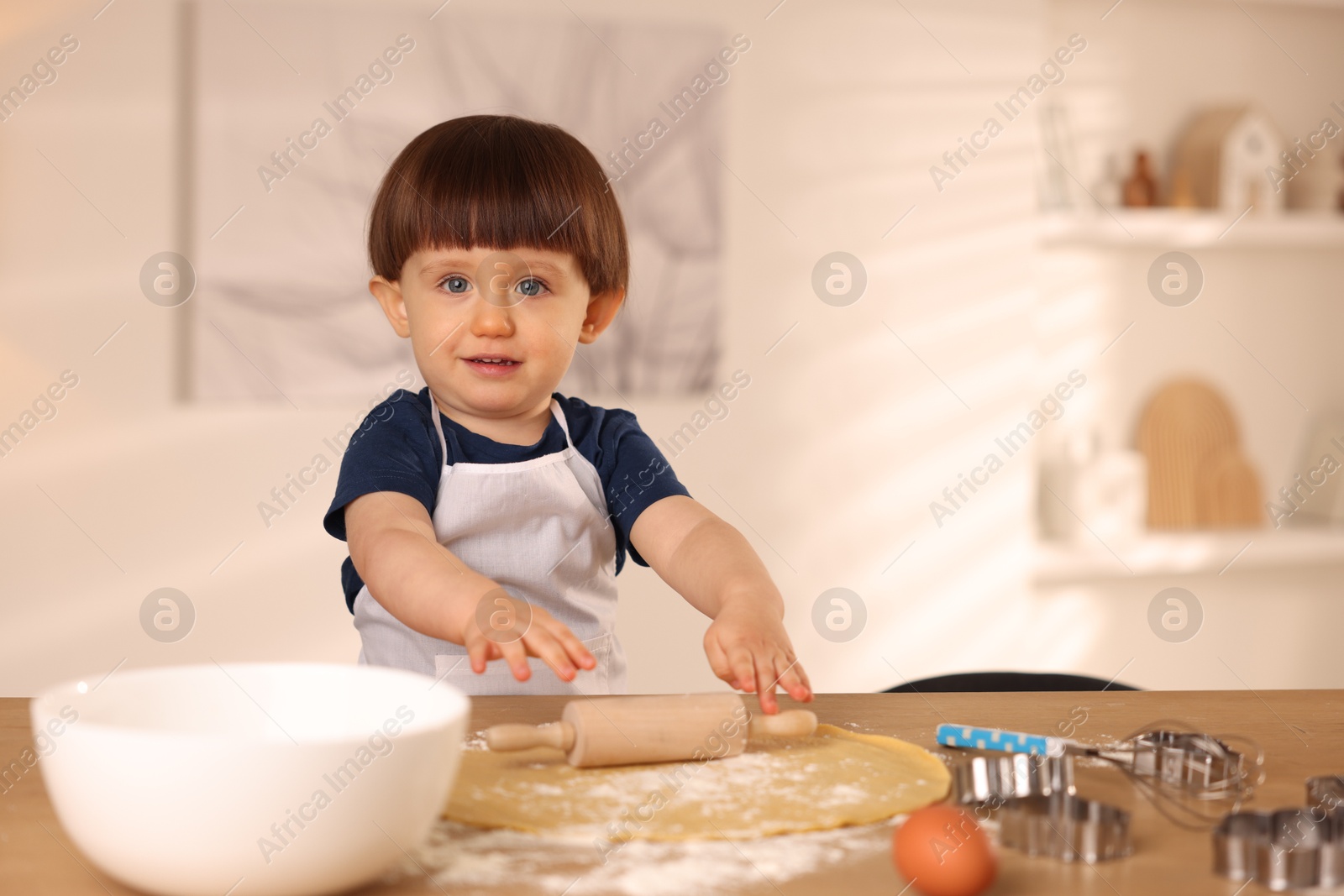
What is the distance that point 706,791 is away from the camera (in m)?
0.64

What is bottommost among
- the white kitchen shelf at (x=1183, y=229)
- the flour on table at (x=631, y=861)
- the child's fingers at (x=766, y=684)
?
the flour on table at (x=631, y=861)

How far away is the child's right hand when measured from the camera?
0.64 meters

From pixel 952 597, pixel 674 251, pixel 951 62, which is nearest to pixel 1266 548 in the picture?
pixel 952 597

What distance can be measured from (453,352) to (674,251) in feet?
4.92

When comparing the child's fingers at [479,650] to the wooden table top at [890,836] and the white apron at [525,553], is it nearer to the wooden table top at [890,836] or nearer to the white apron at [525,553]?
the wooden table top at [890,836]

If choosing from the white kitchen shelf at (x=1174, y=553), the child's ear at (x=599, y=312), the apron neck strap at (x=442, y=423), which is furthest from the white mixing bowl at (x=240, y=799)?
the white kitchen shelf at (x=1174, y=553)

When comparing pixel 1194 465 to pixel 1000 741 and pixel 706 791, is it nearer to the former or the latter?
pixel 1000 741

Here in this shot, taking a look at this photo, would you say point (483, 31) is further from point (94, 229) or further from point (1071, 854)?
point (1071, 854)

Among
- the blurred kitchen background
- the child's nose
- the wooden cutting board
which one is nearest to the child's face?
the child's nose

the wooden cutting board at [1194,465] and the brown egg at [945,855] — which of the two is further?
the wooden cutting board at [1194,465]

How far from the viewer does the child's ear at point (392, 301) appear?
1.11 metres

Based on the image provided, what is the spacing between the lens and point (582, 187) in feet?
3.51

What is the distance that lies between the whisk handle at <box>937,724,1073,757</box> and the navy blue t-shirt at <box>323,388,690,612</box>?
399 millimetres

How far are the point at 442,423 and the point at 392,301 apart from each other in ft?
0.42
